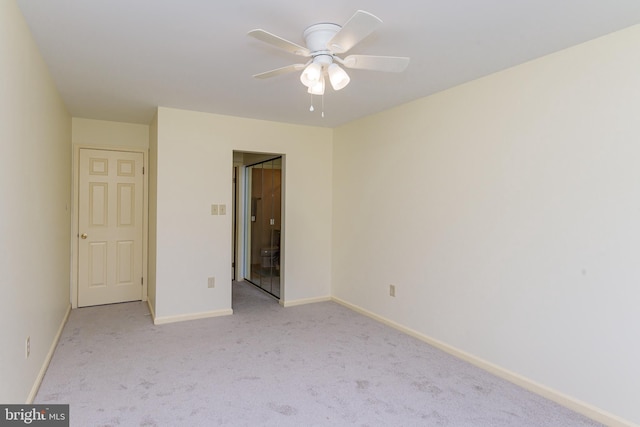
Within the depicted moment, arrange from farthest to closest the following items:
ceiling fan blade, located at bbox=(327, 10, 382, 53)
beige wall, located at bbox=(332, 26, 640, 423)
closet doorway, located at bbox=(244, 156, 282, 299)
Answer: closet doorway, located at bbox=(244, 156, 282, 299), beige wall, located at bbox=(332, 26, 640, 423), ceiling fan blade, located at bbox=(327, 10, 382, 53)

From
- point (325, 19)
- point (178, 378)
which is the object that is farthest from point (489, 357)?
point (325, 19)

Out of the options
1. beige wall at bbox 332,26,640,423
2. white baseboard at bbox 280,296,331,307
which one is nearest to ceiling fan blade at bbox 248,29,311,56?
beige wall at bbox 332,26,640,423

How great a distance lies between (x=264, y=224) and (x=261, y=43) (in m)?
3.46

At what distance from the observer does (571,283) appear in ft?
7.82

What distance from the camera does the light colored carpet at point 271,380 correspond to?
222 centimetres

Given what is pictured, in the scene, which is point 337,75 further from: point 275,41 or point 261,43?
point 261,43

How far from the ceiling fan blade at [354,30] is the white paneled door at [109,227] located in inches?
148

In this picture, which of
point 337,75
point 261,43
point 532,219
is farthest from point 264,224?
point 532,219

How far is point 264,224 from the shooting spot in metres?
5.51

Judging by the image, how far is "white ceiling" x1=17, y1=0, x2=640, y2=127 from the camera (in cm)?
192

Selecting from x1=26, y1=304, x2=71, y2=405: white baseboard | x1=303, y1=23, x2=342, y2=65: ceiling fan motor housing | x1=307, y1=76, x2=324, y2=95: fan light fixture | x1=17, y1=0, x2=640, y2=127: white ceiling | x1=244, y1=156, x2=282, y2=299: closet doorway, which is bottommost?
x1=26, y1=304, x2=71, y2=405: white baseboard

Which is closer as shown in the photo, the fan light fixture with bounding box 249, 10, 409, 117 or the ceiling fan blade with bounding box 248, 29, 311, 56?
the ceiling fan blade with bounding box 248, 29, 311, 56

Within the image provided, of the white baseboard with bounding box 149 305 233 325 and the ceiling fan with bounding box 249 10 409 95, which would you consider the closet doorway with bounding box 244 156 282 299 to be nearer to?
the white baseboard with bounding box 149 305 233 325

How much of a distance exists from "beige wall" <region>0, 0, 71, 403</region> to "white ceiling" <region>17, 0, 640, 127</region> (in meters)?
0.24
